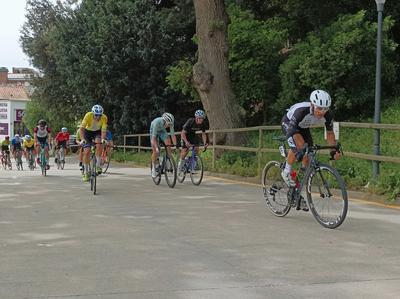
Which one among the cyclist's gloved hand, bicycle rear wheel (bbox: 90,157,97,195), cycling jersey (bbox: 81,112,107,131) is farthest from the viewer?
cycling jersey (bbox: 81,112,107,131)

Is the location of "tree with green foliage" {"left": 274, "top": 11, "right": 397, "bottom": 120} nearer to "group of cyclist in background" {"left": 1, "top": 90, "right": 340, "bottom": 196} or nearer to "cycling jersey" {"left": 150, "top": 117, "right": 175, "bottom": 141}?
"group of cyclist in background" {"left": 1, "top": 90, "right": 340, "bottom": 196}

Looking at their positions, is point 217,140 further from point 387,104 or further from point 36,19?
point 36,19

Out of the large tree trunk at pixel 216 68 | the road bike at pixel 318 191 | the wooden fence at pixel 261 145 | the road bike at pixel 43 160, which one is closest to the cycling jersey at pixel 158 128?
the wooden fence at pixel 261 145

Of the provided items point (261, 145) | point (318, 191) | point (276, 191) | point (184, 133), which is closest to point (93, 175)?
point (184, 133)

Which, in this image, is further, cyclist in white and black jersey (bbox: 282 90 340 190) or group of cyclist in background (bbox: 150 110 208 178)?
group of cyclist in background (bbox: 150 110 208 178)

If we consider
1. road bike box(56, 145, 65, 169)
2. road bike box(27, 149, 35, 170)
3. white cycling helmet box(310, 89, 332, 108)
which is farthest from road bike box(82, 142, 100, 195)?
road bike box(27, 149, 35, 170)

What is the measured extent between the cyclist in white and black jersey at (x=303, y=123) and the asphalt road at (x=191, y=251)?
3.00 ft

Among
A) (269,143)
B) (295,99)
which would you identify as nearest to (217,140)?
(269,143)

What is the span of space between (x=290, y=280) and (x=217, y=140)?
12.3m

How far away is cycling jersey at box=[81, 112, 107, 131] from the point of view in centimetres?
1270

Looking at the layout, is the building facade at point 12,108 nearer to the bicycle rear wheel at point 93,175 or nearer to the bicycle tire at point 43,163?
the bicycle tire at point 43,163

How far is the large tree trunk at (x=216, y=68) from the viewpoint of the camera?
1789 cm

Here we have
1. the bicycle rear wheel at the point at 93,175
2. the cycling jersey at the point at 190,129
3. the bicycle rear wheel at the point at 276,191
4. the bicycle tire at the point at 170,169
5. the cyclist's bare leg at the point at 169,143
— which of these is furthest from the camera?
the cycling jersey at the point at 190,129

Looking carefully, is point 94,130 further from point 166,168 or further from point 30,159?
point 30,159
